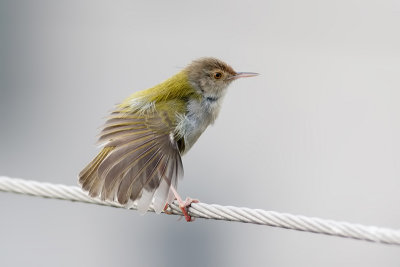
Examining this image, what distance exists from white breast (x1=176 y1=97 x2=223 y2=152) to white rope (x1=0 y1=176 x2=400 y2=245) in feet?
2.80

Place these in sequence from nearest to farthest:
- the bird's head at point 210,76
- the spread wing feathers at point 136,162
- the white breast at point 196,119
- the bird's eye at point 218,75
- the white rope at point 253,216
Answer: the white rope at point 253,216, the spread wing feathers at point 136,162, the white breast at point 196,119, the bird's head at point 210,76, the bird's eye at point 218,75

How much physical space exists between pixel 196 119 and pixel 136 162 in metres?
1.14

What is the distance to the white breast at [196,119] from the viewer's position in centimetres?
627

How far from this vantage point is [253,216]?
4602 mm

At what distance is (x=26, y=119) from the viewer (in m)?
31.3

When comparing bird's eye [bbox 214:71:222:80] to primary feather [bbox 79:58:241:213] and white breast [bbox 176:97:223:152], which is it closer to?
primary feather [bbox 79:58:241:213]

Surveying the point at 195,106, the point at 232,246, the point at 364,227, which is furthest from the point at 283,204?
the point at 364,227

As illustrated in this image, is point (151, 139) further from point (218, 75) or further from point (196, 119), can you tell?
point (218, 75)

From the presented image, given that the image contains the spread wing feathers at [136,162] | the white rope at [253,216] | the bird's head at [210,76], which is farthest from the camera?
the bird's head at [210,76]

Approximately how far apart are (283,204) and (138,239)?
5.09 m

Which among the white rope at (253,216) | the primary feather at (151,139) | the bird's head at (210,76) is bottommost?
the white rope at (253,216)

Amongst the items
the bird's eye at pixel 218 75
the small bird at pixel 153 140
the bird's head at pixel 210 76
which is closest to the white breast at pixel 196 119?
the small bird at pixel 153 140

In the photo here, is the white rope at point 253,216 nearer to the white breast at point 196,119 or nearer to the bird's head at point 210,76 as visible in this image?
the white breast at point 196,119

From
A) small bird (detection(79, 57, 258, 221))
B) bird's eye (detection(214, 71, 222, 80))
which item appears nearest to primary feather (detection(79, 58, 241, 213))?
small bird (detection(79, 57, 258, 221))
